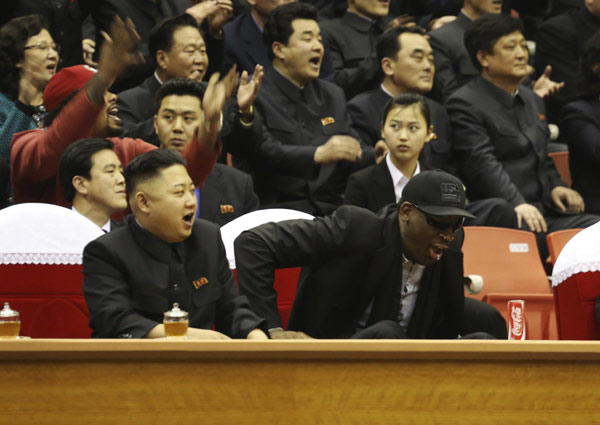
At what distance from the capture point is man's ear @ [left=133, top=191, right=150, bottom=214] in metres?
3.31

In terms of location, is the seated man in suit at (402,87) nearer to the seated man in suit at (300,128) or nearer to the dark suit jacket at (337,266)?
the seated man in suit at (300,128)

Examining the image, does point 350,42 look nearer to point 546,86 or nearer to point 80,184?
point 546,86

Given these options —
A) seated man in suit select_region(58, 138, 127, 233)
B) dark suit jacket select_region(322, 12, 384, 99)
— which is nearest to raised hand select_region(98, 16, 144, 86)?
seated man in suit select_region(58, 138, 127, 233)

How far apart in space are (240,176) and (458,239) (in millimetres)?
1316

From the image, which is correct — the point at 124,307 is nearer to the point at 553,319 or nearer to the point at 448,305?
the point at 448,305

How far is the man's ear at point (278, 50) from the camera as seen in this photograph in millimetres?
5496

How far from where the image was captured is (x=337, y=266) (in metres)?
3.59

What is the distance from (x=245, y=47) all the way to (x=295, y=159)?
96 centimetres

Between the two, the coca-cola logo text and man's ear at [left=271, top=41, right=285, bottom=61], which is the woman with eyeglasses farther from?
the coca-cola logo text

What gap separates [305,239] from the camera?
354cm

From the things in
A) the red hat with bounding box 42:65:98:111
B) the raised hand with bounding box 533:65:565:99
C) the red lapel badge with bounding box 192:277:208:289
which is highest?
the red hat with bounding box 42:65:98:111

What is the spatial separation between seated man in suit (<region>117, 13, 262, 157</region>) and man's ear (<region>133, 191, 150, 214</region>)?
4.80 feet

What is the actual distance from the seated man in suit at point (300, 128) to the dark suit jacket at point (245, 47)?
164 mm

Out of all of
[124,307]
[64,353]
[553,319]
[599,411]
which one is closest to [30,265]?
[124,307]
